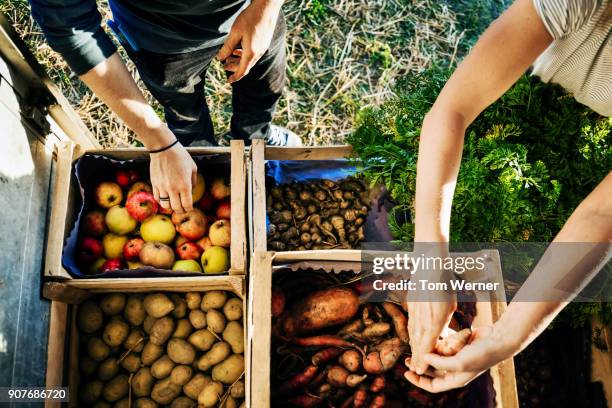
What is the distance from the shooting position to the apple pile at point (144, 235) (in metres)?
2.37

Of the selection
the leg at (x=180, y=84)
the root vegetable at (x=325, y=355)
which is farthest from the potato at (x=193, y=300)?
the leg at (x=180, y=84)

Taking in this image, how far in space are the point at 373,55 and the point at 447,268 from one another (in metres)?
2.86

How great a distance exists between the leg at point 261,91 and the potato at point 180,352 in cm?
142

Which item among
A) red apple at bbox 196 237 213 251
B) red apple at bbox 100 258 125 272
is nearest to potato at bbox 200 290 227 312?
red apple at bbox 196 237 213 251

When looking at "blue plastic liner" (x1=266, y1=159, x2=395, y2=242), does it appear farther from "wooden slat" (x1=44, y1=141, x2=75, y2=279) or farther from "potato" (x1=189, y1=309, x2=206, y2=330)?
"wooden slat" (x1=44, y1=141, x2=75, y2=279)

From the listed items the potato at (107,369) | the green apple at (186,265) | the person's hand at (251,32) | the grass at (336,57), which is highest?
the grass at (336,57)

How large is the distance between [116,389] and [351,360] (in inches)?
49.4

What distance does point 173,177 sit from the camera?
215cm

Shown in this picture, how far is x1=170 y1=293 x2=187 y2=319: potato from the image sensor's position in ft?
8.09

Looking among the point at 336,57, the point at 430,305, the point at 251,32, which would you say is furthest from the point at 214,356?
the point at 336,57

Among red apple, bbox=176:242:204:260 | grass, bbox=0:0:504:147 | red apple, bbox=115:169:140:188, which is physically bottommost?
red apple, bbox=176:242:204:260

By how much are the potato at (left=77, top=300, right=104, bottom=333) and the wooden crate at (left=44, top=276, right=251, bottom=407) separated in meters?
0.03

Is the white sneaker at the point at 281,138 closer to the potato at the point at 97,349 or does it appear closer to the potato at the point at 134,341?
the potato at the point at 134,341

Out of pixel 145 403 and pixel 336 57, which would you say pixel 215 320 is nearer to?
pixel 145 403
